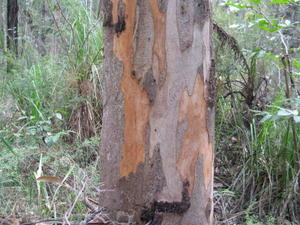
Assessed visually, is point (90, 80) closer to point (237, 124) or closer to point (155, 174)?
point (237, 124)

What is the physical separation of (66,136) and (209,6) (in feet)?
7.53

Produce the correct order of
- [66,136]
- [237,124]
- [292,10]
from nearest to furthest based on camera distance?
[237,124], [66,136], [292,10]

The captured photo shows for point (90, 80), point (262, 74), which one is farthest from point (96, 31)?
point (262, 74)

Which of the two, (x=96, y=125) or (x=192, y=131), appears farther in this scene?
(x=96, y=125)

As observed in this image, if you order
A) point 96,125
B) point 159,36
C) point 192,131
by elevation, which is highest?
point 159,36

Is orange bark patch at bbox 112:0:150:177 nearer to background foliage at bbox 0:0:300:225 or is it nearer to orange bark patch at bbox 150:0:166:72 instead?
orange bark patch at bbox 150:0:166:72

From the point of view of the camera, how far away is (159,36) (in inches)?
70.8

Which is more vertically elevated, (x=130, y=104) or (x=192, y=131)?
(x=130, y=104)

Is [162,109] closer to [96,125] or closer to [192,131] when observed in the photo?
[192,131]

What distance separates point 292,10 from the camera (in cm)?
647

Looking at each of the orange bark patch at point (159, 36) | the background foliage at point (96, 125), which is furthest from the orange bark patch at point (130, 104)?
the background foliage at point (96, 125)

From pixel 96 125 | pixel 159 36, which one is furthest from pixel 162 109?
pixel 96 125

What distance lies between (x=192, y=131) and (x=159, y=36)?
46 cm

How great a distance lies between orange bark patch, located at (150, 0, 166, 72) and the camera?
1.79 m
